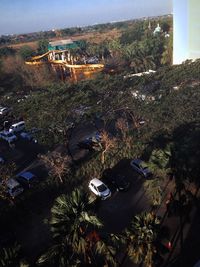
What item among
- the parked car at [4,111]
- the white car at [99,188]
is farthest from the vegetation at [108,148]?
the parked car at [4,111]

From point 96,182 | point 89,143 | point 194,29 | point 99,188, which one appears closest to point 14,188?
point 96,182

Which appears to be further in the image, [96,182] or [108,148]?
[108,148]

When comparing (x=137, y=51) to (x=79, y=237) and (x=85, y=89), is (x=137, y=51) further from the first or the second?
(x=79, y=237)

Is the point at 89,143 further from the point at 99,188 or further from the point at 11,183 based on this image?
the point at 11,183

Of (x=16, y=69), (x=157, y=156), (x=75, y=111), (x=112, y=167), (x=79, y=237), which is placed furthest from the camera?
(x=16, y=69)

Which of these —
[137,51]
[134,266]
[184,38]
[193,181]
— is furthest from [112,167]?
[137,51]

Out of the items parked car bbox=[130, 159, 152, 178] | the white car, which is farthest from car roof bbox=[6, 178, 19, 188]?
parked car bbox=[130, 159, 152, 178]
